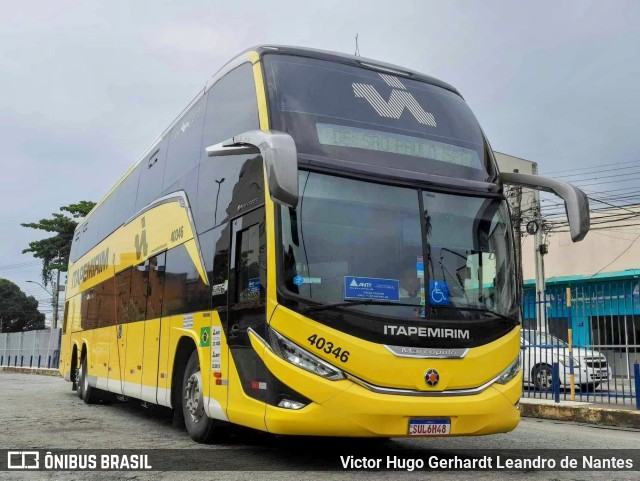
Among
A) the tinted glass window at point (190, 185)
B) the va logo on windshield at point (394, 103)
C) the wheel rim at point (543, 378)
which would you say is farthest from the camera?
the wheel rim at point (543, 378)

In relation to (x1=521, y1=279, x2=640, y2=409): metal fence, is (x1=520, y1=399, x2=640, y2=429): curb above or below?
below

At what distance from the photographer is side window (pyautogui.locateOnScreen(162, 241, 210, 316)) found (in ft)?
24.8

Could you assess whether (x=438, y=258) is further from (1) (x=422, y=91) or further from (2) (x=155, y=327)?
(2) (x=155, y=327)

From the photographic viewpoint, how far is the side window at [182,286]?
24.8 feet

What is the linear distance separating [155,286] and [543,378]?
27.6 ft

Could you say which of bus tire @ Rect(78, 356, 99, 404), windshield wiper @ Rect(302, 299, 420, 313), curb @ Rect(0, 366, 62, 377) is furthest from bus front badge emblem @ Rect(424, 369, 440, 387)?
curb @ Rect(0, 366, 62, 377)

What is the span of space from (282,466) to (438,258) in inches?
91.9

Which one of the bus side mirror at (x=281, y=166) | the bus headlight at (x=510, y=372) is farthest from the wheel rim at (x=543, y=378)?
the bus side mirror at (x=281, y=166)

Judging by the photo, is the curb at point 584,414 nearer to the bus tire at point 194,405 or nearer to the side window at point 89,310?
the bus tire at point 194,405

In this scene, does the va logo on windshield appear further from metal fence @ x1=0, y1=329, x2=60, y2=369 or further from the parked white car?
metal fence @ x1=0, y1=329, x2=60, y2=369

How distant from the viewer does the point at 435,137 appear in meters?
6.74

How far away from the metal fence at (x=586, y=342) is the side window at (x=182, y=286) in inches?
260

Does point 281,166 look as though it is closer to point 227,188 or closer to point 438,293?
point 438,293

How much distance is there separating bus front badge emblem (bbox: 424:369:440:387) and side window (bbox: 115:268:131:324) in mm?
6245
